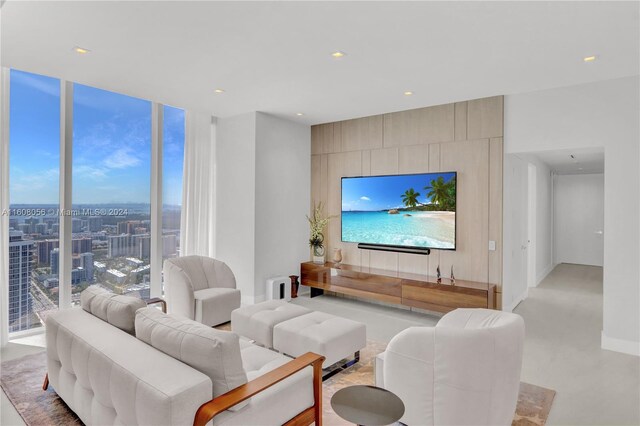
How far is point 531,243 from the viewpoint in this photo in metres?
6.72

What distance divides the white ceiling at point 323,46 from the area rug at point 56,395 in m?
2.70

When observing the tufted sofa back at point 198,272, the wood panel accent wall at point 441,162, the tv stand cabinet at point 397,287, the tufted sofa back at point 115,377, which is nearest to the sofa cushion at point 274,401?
the tufted sofa back at point 115,377

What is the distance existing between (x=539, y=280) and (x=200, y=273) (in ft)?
20.1

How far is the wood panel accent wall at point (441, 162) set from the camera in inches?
180

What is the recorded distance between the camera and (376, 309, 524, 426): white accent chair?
2008mm

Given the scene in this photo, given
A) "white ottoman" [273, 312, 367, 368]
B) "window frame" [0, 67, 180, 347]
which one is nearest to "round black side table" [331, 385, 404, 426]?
"white ottoman" [273, 312, 367, 368]

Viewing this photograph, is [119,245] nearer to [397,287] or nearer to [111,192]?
[111,192]

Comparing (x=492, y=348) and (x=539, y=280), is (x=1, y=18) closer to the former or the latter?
(x=492, y=348)

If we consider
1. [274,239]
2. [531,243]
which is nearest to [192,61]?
[274,239]

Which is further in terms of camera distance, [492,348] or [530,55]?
[530,55]

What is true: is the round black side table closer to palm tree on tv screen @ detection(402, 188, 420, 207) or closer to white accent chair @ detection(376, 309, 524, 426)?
white accent chair @ detection(376, 309, 524, 426)

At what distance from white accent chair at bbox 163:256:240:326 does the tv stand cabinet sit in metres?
1.46

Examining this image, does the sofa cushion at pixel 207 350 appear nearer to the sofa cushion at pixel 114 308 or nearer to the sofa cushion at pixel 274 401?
the sofa cushion at pixel 274 401

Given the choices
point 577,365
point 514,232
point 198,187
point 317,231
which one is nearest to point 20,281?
point 198,187
